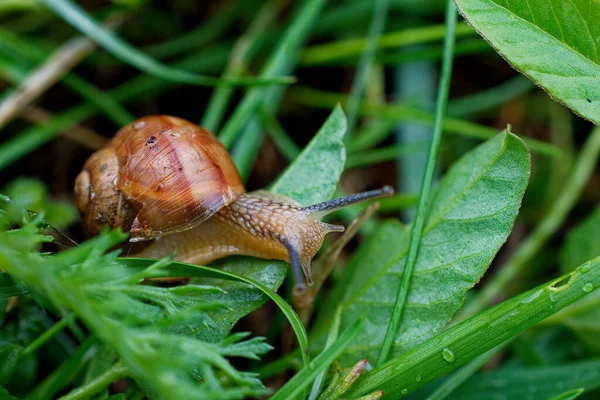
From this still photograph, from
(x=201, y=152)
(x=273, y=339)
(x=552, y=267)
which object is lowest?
(x=273, y=339)

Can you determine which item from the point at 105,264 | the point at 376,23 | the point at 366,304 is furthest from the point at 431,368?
the point at 376,23

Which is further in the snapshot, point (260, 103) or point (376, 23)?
point (376, 23)

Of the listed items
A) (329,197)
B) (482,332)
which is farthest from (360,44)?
(482,332)

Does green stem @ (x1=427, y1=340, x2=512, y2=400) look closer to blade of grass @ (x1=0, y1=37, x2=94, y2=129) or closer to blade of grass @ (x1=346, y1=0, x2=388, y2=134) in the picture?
blade of grass @ (x1=346, y1=0, x2=388, y2=134)

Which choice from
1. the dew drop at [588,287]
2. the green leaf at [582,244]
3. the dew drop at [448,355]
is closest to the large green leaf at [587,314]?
the green leaf at [582,244]

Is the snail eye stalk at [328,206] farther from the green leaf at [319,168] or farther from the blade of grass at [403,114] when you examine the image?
the blade of grass at [403,114]

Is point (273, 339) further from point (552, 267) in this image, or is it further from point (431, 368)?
point (552, 267)
